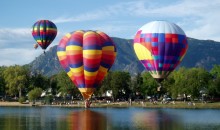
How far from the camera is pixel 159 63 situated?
209 ft

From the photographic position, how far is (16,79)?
12069 cm

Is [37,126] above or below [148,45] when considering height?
below

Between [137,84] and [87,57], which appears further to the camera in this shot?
[137,84]

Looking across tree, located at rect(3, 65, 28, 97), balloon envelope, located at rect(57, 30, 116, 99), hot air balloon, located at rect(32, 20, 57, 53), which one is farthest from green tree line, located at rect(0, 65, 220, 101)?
balloon envelope, located at rect(57, 30, 116, 99)

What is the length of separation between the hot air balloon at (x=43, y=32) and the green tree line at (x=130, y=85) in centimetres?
2299

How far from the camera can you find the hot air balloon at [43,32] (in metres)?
86.7

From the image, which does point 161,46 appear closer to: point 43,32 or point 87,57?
point 87,57

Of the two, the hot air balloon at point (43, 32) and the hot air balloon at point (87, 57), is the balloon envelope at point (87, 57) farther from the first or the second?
the hot air balloon at point (43, 32)

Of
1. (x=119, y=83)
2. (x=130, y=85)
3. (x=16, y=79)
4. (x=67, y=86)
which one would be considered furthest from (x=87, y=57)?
(x=16, y=79)

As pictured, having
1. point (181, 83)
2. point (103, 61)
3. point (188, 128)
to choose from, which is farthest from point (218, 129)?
point (181, 83)

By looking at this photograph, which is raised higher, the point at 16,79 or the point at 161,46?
the point at 161,46

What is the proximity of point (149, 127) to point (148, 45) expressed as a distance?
19251 millimetres

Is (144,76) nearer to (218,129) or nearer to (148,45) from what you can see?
(148,45)

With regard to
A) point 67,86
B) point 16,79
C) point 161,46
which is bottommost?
point 67,86
